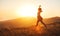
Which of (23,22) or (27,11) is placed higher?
(27,11)

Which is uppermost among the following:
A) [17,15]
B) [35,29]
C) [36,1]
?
[36,1]

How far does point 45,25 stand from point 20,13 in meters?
0.48

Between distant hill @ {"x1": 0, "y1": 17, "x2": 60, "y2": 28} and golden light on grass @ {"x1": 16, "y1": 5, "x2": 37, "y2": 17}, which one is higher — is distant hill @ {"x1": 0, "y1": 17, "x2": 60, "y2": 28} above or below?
below

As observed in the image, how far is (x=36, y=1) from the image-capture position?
2.82 m

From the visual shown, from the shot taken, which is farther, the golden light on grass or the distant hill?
the golden light on grass

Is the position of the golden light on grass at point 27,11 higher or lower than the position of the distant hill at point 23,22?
higher

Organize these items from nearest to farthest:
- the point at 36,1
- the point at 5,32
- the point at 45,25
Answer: the point at 5,32 < the point at 45,25 < the point at 36,1

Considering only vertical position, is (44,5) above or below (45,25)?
above

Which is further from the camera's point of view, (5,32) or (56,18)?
(56,18)

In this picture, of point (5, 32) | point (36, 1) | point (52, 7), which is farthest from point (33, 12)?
point (5, 32)

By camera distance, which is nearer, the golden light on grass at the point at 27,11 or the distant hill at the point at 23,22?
the distant hill at the point at 23,22

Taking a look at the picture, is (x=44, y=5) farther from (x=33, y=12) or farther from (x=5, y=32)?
(x=5, y=32)

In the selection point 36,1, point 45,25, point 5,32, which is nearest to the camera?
point 5,32

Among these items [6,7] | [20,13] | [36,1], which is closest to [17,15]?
[20,13]
